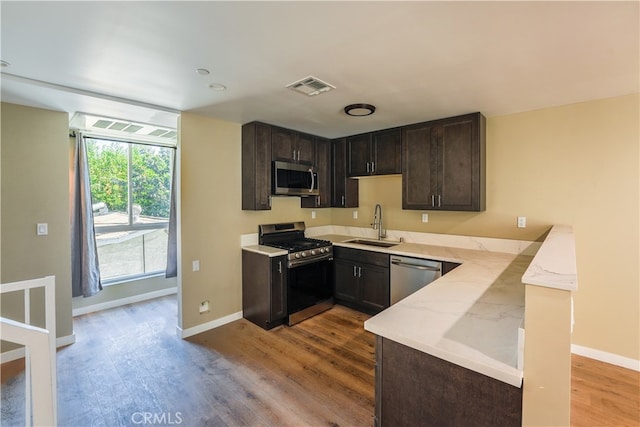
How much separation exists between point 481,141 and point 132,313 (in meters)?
4.77

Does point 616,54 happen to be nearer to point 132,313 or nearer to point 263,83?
point 263,83

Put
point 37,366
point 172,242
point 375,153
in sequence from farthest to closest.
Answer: point 172,242
point 375,153
point 37,366

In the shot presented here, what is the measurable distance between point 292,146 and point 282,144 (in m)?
0.17

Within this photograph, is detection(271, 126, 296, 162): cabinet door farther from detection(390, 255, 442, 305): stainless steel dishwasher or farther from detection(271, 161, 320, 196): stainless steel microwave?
detection(390, 255, 442, 305): stainless steel dishwasher

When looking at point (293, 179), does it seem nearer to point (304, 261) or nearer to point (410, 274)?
point (304, 261)

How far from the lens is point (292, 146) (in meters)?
3.92

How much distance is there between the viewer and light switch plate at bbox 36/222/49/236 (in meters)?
2.86

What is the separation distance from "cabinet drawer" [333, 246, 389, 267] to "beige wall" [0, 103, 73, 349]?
119 inches

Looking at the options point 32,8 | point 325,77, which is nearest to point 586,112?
point 325,77

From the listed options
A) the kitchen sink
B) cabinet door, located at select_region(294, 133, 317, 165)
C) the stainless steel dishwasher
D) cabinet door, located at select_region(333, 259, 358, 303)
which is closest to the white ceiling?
cabinet door, located at select_region(294, 133, 317, 165)

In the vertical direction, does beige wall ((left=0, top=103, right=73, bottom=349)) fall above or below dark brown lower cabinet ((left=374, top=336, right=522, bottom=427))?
above

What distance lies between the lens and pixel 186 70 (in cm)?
211

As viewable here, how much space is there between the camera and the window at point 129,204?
4012mm

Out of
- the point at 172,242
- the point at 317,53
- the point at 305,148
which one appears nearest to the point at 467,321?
the point at 317,53
